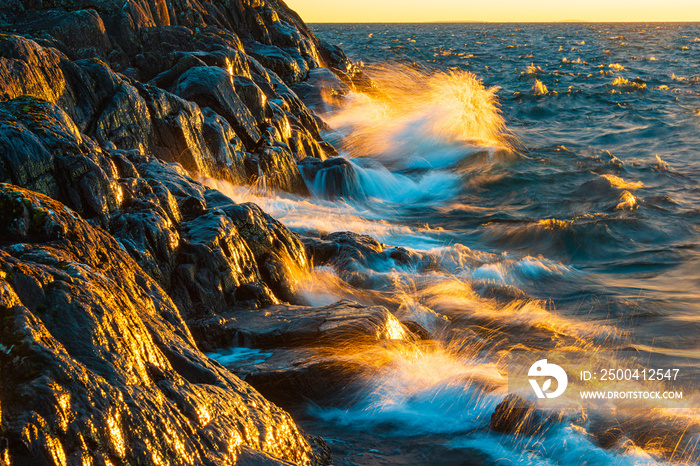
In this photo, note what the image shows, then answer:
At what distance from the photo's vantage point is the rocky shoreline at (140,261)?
2.49m

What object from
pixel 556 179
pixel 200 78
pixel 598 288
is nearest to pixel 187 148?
pixel 200 78

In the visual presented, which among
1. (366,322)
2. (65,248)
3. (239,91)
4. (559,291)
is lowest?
(559,291)

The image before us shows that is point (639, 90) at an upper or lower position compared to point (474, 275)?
upper

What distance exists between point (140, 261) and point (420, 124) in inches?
631

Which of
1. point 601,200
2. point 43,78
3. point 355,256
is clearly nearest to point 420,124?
point 601,200

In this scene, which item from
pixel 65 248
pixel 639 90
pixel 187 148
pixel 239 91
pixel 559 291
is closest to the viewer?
pixel 65 248

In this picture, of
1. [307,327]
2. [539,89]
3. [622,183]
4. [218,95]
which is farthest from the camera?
[539,89]

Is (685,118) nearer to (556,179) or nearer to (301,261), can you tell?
(556,179)

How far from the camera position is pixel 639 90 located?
29234mm

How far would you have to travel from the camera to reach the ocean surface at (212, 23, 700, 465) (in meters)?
4.88

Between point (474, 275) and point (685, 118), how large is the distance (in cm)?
1855
